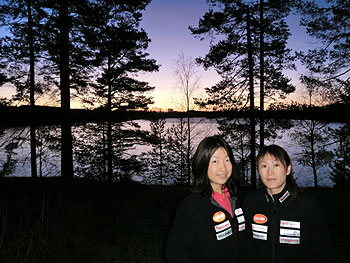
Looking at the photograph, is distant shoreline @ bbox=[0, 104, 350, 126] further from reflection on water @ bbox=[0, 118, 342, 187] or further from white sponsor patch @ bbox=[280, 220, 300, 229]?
white sponsor patch @ bbox=[280, 220, 300, 229]

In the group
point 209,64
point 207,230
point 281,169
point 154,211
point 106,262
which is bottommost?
point 106,262

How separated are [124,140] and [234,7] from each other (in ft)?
30.9

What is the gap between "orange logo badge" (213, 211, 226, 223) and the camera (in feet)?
6.30

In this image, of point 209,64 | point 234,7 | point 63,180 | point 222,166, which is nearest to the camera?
point 222,166

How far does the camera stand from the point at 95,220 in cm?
567

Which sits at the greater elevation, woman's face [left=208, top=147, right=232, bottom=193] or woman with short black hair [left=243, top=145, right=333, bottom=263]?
woman's face [left=208, top=147, right=232, bottom=193]

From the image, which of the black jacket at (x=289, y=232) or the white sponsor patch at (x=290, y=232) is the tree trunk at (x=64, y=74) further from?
the white sponsor patch at (x=290, y=232)

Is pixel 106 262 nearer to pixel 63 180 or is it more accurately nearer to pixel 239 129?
pixel 63 180

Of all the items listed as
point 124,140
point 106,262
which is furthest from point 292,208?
point 124,140

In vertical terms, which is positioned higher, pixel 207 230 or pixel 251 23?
pixel 251 23

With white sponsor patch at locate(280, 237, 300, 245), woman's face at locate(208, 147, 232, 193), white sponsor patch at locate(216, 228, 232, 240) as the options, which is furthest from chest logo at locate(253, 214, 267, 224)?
woman's face at locate(208, 147, 232, 193)

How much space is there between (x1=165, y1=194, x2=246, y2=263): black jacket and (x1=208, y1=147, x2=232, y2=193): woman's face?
0.54ft

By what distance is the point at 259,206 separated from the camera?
7.23 ft

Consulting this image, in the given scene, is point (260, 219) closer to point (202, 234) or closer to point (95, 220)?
point (202, 234)
